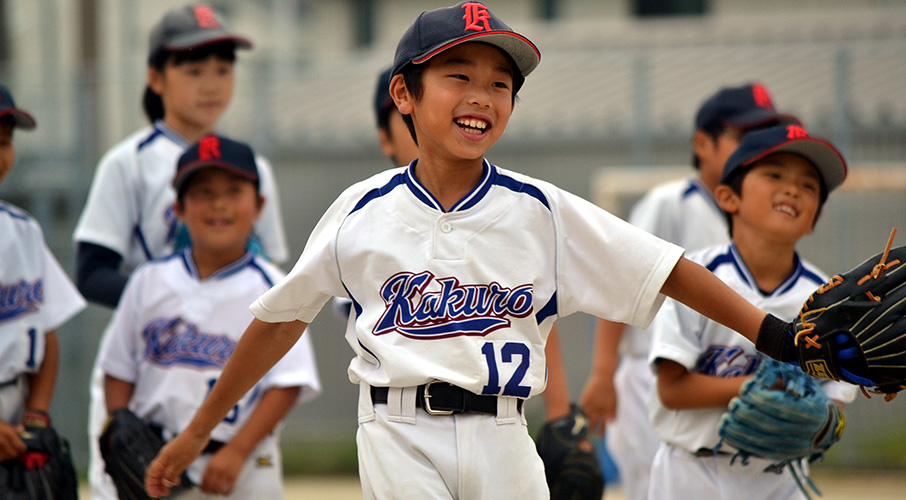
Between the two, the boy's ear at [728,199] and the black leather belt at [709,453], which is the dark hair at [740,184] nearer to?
the boy's ear at [728,199]

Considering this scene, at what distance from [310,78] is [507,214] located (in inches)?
388

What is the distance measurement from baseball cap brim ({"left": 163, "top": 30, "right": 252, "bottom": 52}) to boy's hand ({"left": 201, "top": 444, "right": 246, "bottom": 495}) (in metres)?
1.94

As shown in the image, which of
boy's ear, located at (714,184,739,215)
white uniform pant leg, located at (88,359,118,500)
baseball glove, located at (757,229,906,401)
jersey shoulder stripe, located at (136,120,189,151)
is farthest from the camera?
jersey shoulder stripe, located at (136,120,189,151)

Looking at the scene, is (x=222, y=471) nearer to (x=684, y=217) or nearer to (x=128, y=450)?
(x=128, y=450)

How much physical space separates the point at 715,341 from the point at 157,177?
8.52 ft

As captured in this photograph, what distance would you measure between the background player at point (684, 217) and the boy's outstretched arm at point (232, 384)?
216 cm

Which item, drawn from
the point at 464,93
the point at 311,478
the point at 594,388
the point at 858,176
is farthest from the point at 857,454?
the point at 464,93

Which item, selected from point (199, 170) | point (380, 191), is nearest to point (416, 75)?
point (380, 191)

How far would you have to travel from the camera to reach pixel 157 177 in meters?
4.81

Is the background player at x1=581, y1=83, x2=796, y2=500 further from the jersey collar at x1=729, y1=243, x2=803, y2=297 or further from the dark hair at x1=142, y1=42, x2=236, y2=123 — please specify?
the dark hair at x1=142, y1=42, x2=236, y2=123

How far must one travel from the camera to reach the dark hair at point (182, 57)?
196 inches

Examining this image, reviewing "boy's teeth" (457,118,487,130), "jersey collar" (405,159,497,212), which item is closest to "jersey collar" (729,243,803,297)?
"jersey collar" (405,159,497,212)

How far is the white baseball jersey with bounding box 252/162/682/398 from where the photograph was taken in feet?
9.32

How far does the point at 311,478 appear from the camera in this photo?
33.8 feet
